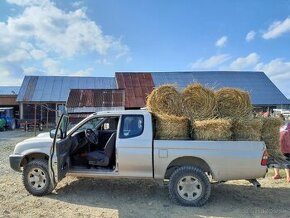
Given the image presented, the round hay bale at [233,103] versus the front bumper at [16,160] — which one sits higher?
the round hay bale at [233,103]

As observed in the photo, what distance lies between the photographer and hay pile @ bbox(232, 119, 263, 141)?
680 centimetres

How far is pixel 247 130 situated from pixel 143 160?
2.19m

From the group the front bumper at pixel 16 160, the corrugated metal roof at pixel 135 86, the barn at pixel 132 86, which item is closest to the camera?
the front bumper at pixel 16 160

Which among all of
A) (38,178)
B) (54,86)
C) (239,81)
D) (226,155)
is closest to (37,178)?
(38,178)

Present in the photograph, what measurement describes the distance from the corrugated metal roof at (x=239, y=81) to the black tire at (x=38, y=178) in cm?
2640

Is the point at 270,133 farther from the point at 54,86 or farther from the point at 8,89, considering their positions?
the point at 8,89

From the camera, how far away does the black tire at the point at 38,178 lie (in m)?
7.25

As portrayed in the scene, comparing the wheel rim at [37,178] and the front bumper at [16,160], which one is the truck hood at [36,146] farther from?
the wheel rim at [37,178]

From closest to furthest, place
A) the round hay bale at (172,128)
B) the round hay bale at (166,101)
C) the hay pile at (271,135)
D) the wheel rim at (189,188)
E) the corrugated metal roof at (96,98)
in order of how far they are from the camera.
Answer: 1. the wheel rim at (189,188)
2. the round hay bale at (172,128)
3. the hay pile at (271,135)
4. the round hay bale at (166,101)
5. the corrugated metal roof at (96,98)

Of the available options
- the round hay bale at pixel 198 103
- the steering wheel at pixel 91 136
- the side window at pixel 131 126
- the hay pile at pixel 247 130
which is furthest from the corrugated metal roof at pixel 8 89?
the hay pile at pixel 247 130

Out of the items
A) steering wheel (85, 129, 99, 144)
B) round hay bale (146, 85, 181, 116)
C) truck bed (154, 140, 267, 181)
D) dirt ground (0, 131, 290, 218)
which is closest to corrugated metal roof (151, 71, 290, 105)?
dirt ground (0, 131, 290, 218)

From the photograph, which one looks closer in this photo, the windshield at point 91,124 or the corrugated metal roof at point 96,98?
the windshield at point 91,124

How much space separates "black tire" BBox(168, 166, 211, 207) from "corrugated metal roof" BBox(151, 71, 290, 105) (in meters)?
26.7

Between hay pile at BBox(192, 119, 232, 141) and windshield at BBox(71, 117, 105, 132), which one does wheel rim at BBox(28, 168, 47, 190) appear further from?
hay pile at BBox(192, 119, 232, 141)
